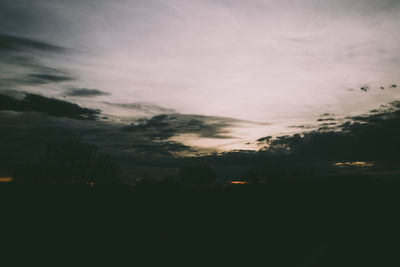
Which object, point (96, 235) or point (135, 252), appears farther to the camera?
point (96, 235)

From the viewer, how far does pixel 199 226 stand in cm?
2683

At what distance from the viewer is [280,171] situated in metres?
144

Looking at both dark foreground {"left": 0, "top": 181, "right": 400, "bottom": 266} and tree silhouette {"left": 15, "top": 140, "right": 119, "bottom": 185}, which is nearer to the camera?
dark foreground {"left": 0, "top": 181, "right": 400, "bottom": 266}

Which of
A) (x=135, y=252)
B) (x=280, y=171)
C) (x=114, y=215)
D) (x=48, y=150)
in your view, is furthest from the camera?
(x=280, y=171)

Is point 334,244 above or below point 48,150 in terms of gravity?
below

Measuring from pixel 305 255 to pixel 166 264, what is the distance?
1039 cm

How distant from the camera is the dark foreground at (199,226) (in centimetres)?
2009

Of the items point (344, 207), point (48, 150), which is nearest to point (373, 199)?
point (344, 207)

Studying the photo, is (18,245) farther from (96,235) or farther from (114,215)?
(114,215)

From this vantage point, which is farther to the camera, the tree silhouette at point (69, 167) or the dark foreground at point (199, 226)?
the tree silhouette at point (69, 167)

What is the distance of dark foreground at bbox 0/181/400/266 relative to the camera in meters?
20.1

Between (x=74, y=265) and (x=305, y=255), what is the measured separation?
16050 mm

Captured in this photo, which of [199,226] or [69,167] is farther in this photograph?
[69,167]

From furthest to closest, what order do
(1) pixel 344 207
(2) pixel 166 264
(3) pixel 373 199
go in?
(3) pixel 373 199 → (1) pixel 344 207 → (2) pixel 166 264
